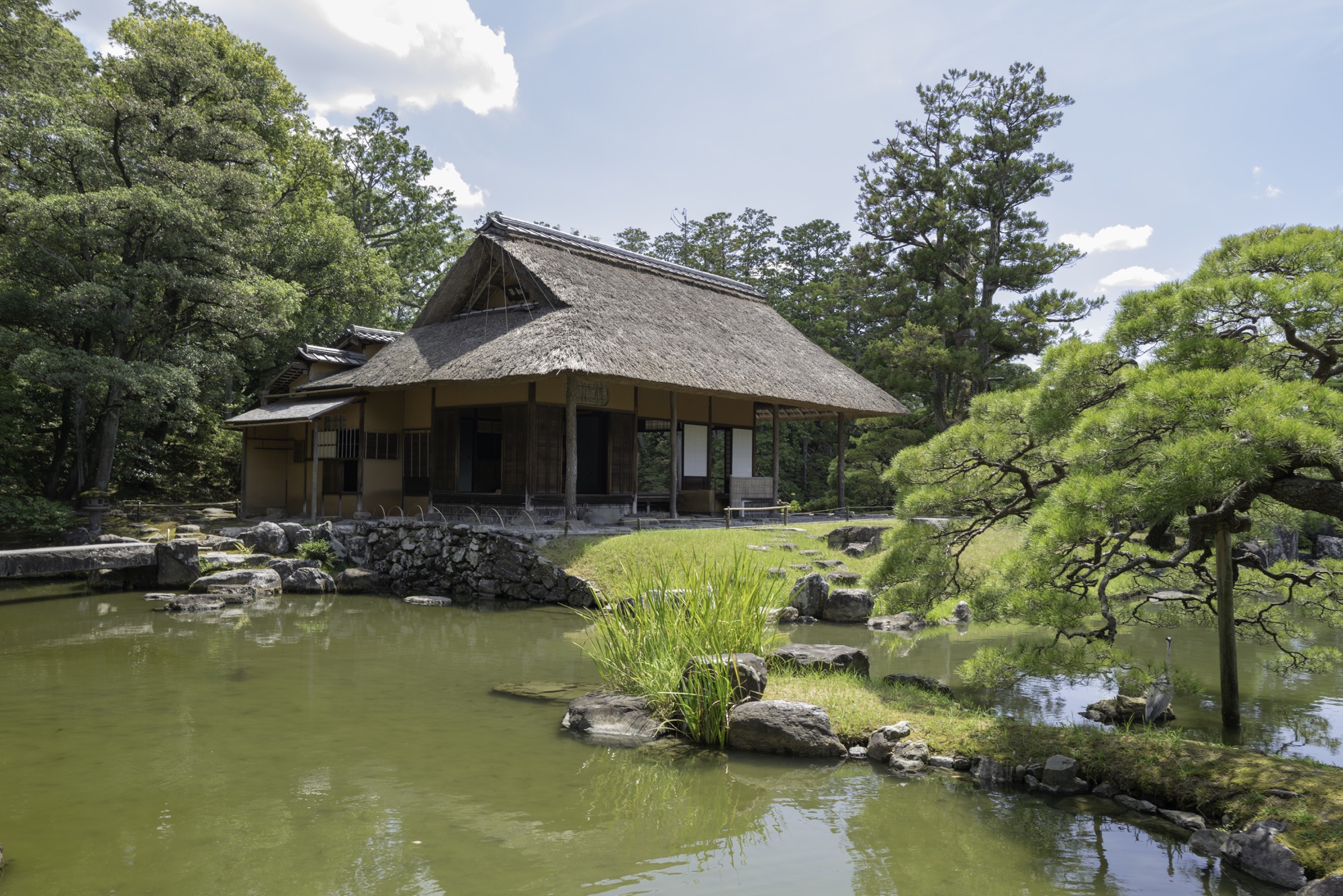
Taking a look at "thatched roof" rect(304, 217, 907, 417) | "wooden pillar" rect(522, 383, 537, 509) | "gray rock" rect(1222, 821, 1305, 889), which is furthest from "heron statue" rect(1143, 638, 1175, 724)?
"wooden pillar" rect(522, 383, 537, 509)

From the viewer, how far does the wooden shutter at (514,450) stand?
14945 mm

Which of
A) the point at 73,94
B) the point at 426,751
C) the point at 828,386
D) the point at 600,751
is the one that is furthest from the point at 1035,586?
the point at 73,94

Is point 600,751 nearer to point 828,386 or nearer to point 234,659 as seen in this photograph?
point 234,659

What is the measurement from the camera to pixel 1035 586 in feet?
16.4

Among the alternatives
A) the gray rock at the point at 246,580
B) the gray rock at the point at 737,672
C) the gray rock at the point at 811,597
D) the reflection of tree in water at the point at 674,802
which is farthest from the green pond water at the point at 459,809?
the gray rock at the point at 246,580

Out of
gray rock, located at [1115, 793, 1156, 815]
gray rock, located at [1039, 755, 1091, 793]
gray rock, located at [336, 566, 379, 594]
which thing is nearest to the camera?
gray rock, located at [1115, 793, 1156, 815]

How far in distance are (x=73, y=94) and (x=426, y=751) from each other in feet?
60.3

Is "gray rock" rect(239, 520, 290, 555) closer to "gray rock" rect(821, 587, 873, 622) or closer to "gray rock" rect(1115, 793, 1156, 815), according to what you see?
"gray rock" rect(821, 587, 873, 622)

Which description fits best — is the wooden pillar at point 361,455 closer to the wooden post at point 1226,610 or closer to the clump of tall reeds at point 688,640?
the clump of tall reeds at point 688,640

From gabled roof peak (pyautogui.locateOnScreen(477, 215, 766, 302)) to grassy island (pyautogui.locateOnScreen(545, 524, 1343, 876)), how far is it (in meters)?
10.1

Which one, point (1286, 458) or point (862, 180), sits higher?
point (862, 180)

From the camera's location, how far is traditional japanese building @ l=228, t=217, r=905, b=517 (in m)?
13.8

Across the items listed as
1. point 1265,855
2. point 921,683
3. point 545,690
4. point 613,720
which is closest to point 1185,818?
point 1265,855

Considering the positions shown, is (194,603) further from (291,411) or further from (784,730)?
(784,730)
